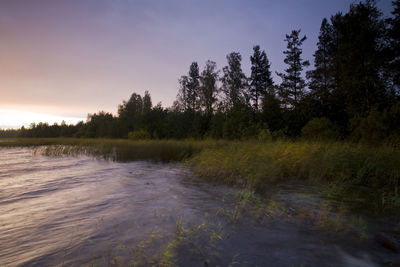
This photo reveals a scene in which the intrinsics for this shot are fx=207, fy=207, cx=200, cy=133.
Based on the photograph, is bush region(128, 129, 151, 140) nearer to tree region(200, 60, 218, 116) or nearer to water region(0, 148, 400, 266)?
tree region(200, 60, 218, 116)

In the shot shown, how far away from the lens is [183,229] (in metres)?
3.59

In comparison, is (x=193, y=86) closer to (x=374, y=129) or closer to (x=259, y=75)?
(x=259, y=75)

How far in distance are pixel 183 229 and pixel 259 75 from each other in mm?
37649

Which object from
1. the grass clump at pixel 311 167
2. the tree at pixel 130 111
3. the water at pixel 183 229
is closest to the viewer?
the water at pixel 183 229

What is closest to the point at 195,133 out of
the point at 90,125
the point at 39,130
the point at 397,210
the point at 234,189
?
the point at 234,189

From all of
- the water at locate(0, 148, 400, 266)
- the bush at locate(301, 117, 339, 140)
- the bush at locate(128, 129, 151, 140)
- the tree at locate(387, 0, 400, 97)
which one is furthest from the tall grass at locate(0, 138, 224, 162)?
the tree at locate(387, 0, 400, 97)

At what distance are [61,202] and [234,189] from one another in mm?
4856

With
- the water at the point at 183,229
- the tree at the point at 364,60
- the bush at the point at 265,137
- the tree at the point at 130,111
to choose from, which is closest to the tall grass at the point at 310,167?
the water at the point at 183,229

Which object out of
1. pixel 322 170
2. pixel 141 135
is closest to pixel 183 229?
pixel 322 170

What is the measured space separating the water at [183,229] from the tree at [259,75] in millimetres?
33642

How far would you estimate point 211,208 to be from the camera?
4855 millimetres

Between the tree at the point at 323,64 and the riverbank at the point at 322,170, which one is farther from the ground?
the tree at the point at 323,64

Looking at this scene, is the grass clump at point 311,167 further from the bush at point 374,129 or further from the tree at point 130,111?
the tree at point 130,111

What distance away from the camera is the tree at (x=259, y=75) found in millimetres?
37500
